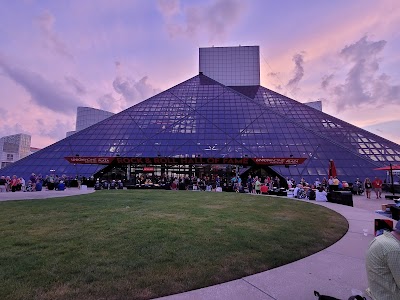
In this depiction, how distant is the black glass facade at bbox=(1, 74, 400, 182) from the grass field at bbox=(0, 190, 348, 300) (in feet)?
81.0

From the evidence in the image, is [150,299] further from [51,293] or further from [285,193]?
[285,193]

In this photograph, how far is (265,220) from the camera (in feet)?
31.4

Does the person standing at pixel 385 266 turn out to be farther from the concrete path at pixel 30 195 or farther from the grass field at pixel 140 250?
the concrete path at pixel 30 195

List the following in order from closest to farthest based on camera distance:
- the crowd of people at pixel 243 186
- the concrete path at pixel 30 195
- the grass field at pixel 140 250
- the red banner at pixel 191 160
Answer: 1. the grass field at pixel 140 250
2. the concrete path at pixel 30 195
3. the crowd of people at pixel 243 186
4. the red banner at pixel 191 160

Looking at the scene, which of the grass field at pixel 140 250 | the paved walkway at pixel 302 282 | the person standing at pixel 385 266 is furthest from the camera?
the grass field at pixel 140 250

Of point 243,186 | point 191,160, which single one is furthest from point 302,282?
point 191,160

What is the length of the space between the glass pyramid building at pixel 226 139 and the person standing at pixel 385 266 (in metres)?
29.3

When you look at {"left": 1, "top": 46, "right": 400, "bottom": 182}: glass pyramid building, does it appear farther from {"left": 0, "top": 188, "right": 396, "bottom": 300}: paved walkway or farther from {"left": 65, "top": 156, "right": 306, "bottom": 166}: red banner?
{"left": 0, "top": 188, "right": 396, "bottom": 300}: paved walkway

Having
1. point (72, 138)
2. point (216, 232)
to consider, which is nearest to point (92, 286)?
point (216, 232)

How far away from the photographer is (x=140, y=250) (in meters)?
5.84

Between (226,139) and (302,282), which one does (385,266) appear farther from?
(226,139)

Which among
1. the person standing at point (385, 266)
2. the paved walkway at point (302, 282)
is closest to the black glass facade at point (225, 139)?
the paved walkway at point (302, 282)

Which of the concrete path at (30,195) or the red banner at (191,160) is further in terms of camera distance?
the red banner at (191,160)

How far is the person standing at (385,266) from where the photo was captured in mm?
2795
